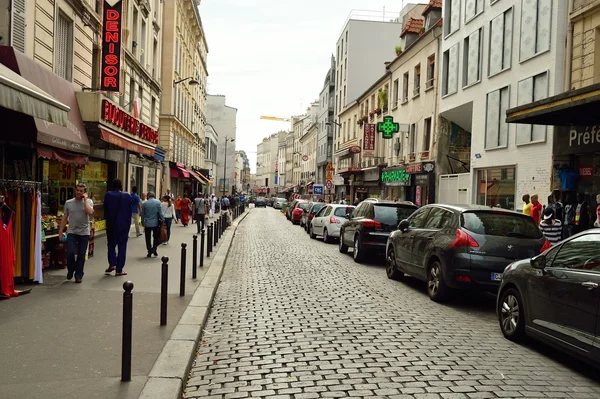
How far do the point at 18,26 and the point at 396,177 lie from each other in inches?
914

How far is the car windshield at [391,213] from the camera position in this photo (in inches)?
547

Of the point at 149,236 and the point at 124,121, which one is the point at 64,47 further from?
the point at 149,236

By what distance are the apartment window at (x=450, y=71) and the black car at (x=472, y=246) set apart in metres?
16.0

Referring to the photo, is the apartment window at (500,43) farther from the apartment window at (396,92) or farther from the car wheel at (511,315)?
the car wheel at (511,315)

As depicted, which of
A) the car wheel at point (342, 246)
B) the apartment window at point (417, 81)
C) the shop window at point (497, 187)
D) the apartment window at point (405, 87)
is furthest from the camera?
the apartment window at point (405, 87)

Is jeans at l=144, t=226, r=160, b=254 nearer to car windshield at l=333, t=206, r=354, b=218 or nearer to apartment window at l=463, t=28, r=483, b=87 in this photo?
car windshield at l=333, t=206, r=354, b=218

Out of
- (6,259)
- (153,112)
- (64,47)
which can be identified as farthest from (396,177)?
(6,259)

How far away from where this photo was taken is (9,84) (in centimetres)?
697

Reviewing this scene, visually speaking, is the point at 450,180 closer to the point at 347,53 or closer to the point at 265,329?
the point at 265,329

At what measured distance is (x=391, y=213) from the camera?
46.1 ft

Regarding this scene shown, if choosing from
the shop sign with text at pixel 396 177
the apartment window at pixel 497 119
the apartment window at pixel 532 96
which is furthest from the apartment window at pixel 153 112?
the apartment window at pixel 532 96

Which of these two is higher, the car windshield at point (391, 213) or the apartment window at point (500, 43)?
the apartment window at point (500, 43)

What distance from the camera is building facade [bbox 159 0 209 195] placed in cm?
3309

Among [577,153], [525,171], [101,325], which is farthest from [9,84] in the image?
[525,171]
